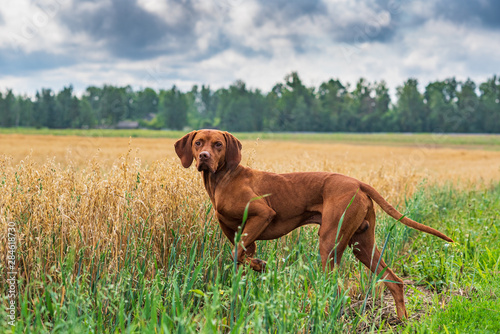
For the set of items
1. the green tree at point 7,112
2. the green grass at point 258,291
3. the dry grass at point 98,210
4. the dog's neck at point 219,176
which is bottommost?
the green grass at point 258,291

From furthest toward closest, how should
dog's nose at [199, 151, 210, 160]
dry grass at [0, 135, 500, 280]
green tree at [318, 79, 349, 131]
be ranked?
1. green tree at [318, 79, 349, 131]
2. dry grass at [0, 135, 500, 280]
3. dog's nose at [199, 151, 210, 160]

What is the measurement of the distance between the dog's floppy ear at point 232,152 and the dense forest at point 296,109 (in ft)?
243

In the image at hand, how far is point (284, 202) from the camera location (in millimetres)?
3902

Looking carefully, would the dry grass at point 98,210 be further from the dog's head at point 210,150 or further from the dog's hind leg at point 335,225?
the dog's hind leg at point 335,225

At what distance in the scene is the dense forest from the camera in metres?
77.2

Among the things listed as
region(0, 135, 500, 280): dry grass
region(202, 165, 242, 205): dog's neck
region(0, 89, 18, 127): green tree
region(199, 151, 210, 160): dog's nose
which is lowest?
region(0, 135, 500, 280): dry grass

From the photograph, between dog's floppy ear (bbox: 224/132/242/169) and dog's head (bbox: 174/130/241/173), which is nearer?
dog's head (bbox: 174/130/241/173)

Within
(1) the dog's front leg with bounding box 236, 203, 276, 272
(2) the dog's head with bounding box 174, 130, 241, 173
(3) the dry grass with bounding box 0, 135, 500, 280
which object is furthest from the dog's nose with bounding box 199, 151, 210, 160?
(3) the dry grass with bounding box 0, 135, 500, 280

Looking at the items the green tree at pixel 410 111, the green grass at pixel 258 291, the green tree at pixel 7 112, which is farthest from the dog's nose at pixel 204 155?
the green tree at pixel 7 112

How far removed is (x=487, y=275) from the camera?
5.05 meters

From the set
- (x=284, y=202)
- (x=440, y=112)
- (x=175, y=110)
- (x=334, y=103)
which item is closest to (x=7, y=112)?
(x=175, y=110)

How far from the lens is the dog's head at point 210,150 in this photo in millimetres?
3682

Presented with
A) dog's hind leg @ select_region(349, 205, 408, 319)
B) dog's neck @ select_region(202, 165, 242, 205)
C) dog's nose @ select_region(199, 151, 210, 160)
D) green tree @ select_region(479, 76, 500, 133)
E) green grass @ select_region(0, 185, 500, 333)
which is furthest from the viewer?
green tree @ select_region(479, 76, 500, 133)

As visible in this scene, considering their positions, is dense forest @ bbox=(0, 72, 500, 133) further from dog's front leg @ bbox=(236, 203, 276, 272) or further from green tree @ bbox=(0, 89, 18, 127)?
dog's front leg @ bbox=(236, 203, 276, 272)
